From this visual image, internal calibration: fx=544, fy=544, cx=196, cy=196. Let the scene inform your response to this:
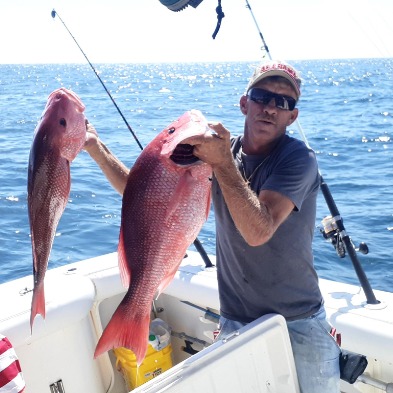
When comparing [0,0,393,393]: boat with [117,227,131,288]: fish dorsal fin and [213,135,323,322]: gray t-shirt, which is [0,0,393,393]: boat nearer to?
[213,135,323,322]: gray t-shirt

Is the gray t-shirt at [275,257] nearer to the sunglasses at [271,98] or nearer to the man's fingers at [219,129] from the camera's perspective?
the sunglasses at [271,98]

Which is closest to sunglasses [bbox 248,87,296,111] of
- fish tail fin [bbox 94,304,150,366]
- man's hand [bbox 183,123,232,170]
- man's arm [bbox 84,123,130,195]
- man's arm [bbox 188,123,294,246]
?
man's arm [bbox 188,123,294,246]

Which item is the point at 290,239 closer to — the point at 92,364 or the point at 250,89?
the point at 250,89

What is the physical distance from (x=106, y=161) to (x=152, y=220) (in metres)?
0.58

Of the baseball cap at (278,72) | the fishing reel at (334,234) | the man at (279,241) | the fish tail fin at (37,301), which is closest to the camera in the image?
the fish tail fin at (37,301)

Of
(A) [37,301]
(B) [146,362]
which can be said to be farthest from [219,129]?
(B) [146,362]

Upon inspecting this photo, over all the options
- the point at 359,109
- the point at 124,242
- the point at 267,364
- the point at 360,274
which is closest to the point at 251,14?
the point at 360,274

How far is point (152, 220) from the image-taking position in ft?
5.39

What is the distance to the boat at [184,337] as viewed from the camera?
8.20 feet

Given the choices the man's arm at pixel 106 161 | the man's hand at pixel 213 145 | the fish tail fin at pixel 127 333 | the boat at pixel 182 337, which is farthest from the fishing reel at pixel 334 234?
the fish tail fin at pixel 127 333

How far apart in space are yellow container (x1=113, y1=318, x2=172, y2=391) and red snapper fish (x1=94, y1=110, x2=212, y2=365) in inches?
89.4

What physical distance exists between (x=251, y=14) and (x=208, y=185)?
2.85m

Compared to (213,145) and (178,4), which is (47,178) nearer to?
(213,145)

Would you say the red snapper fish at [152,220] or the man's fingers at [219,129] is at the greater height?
the man's fingers at [219,129]
